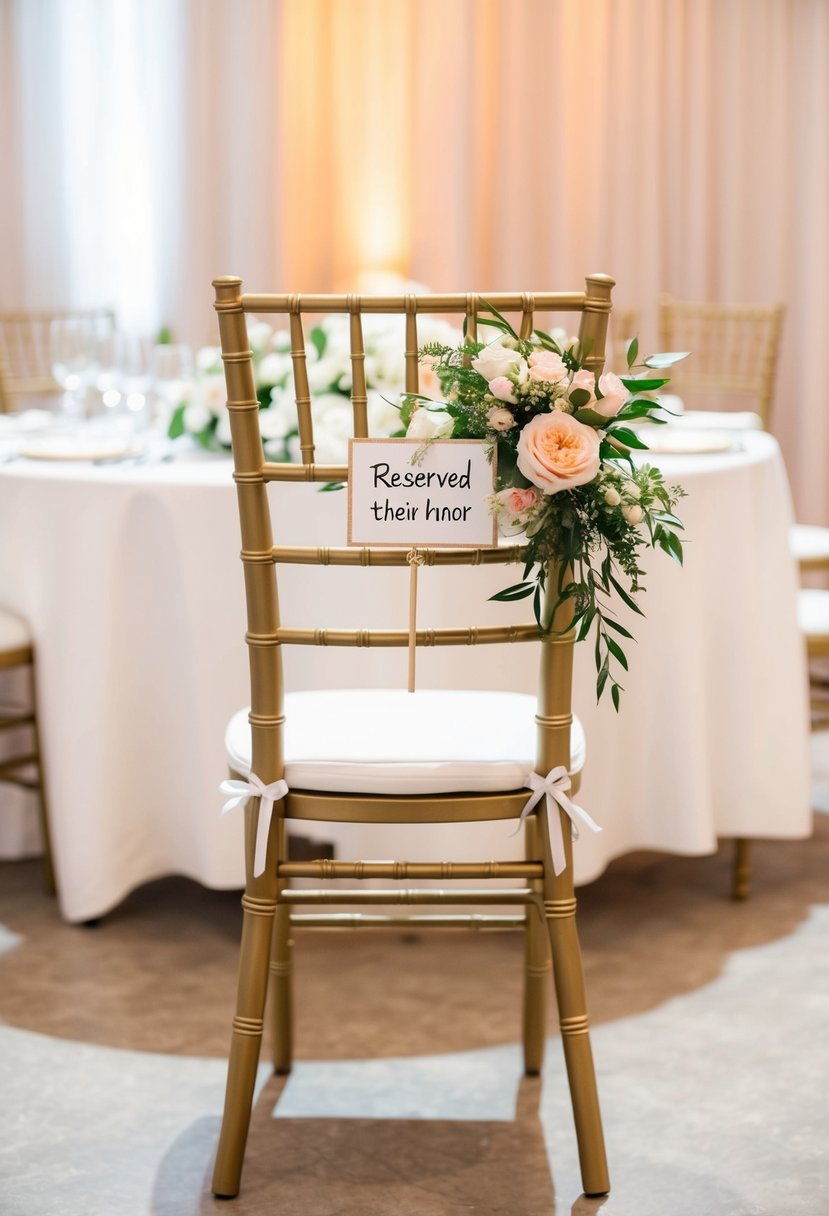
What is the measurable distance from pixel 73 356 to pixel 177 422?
0.29m

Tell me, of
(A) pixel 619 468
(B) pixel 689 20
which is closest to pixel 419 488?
(A) pixel 619 468

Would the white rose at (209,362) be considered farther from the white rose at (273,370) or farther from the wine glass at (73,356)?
the wine glass at (73,356)

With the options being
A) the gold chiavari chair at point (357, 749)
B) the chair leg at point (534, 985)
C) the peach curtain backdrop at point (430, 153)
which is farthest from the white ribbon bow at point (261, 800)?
the peach curtain backdrop at point (430, 153)

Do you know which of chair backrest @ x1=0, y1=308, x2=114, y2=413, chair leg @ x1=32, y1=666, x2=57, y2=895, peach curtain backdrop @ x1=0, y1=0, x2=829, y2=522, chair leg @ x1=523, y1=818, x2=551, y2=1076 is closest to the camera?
chair leg @ x1=523, y1=818, x2=551, y2=1076

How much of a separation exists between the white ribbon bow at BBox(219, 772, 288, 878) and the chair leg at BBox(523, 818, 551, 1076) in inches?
16.8

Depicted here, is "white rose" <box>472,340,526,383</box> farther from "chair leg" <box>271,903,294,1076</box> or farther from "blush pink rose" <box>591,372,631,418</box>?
"chair leg" <box>271,903,294,1076</box>

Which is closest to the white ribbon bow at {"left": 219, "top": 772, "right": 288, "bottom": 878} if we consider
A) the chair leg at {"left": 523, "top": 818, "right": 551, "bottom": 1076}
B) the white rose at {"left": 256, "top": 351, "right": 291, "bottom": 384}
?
the chair leg at {"left": 523, "top": 818, "right": 551, "bottom": 1076}

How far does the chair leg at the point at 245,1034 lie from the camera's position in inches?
73.6

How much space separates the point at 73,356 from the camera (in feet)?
9.53

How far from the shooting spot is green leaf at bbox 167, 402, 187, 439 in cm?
280

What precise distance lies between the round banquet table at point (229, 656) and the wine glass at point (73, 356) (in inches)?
8.7

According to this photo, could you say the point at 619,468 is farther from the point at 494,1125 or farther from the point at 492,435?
the point at 494,1125

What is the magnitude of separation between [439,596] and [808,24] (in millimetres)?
3910

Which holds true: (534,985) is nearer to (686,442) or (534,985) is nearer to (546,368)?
(546,368)
